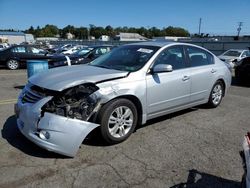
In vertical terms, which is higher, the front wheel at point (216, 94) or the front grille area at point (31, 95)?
the front grille area at point (31, 95)

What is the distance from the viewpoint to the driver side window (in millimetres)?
4734

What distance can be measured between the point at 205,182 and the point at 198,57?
127 inches

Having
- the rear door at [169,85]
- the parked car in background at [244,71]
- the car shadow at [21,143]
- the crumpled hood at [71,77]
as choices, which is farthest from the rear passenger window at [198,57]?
the parked car in background at [244,71]

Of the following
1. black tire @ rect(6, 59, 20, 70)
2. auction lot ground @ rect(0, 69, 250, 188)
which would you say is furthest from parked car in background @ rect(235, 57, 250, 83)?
black tire @ rect(6, 59, 20, 70)

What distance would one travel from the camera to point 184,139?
14.3 ft

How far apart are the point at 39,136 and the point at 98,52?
9.77m

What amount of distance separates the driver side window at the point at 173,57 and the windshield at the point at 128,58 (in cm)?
17

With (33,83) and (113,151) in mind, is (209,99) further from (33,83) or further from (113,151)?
(33,83)

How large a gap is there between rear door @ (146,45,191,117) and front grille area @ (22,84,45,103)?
68.8 inches

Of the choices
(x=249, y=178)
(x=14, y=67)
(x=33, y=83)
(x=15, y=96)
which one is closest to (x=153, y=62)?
(x=33, y=83)

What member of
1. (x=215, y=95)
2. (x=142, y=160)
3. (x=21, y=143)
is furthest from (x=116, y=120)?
(x=215, y=95)

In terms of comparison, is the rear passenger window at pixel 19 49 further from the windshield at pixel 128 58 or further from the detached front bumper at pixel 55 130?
the detached front bumper at pixel 55 130

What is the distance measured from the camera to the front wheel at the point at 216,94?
19.9 ft

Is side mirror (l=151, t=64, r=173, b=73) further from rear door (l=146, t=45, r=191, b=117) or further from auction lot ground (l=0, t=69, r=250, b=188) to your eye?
auction lot ground (l=0, t=69, r=250, b=188)
